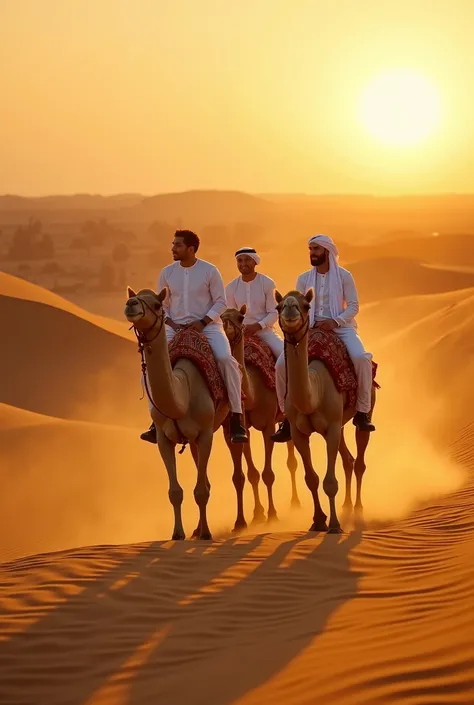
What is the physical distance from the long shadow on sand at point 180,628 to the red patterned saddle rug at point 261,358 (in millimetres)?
3939

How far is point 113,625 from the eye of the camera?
780 centimetres

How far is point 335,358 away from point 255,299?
2.90 meters

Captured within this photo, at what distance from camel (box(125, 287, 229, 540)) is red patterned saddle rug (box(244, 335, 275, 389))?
179 cm

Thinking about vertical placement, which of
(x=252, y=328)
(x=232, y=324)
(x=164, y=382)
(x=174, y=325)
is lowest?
(x=164, y=382)

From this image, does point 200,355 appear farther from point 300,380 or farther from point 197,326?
point 300,380

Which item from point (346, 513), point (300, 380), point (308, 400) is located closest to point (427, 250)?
point (346, 513)

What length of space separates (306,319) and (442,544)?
7.67ft

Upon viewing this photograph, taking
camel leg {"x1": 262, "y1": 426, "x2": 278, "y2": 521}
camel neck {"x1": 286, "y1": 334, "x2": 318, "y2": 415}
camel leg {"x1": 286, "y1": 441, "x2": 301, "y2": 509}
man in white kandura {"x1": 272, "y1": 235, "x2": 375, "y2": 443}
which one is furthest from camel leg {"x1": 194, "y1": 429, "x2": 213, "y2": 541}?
camel leg {"x1": 286, "y1": 441, "x2": 301, "y2": 509}

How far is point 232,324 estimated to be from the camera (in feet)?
42.6

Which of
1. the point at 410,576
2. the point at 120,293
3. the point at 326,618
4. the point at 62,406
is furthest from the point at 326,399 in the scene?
the point at 120,293

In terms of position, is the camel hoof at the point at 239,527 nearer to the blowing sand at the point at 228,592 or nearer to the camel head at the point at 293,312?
the blowing sand at the point at 228,592

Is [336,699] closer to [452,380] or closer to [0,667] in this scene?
[0,667]

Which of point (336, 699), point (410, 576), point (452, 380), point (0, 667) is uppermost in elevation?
point (452, 380)

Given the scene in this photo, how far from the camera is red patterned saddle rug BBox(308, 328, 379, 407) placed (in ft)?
37.4
